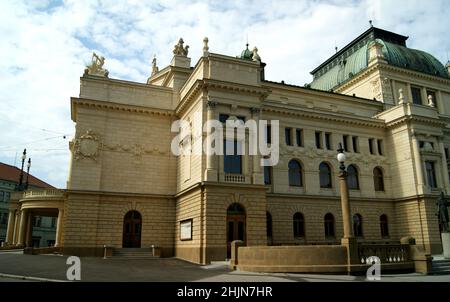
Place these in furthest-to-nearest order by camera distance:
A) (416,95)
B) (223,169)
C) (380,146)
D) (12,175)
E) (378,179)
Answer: (12,175) → (416,95) → (380,146) → (378,179) → (223,169)

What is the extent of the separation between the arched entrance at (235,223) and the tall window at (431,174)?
23.6 m

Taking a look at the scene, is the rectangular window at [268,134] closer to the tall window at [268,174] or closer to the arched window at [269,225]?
the tall window at [268,174]

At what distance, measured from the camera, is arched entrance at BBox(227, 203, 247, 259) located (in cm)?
2877

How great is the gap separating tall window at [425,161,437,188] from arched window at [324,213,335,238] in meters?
12.0

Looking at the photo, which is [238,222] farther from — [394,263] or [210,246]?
[394,263]

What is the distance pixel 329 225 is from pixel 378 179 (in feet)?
29.5

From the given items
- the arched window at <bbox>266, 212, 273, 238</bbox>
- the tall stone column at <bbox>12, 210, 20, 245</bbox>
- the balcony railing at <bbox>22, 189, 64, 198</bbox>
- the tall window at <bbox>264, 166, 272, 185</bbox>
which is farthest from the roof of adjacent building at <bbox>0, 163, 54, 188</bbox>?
the arched window at <bbox>266, 212, 273, 238</bbox>

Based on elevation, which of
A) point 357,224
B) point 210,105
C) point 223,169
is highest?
point 210,105

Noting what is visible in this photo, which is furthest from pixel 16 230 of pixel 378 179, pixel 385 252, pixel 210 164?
pixel 378 179

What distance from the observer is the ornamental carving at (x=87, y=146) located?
108 feet

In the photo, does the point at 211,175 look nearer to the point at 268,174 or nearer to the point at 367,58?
the point at 268,174

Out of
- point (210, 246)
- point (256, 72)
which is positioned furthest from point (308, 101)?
point (210, 246)

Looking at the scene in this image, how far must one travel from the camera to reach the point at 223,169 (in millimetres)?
29516

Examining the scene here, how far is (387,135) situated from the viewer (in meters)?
43.0
